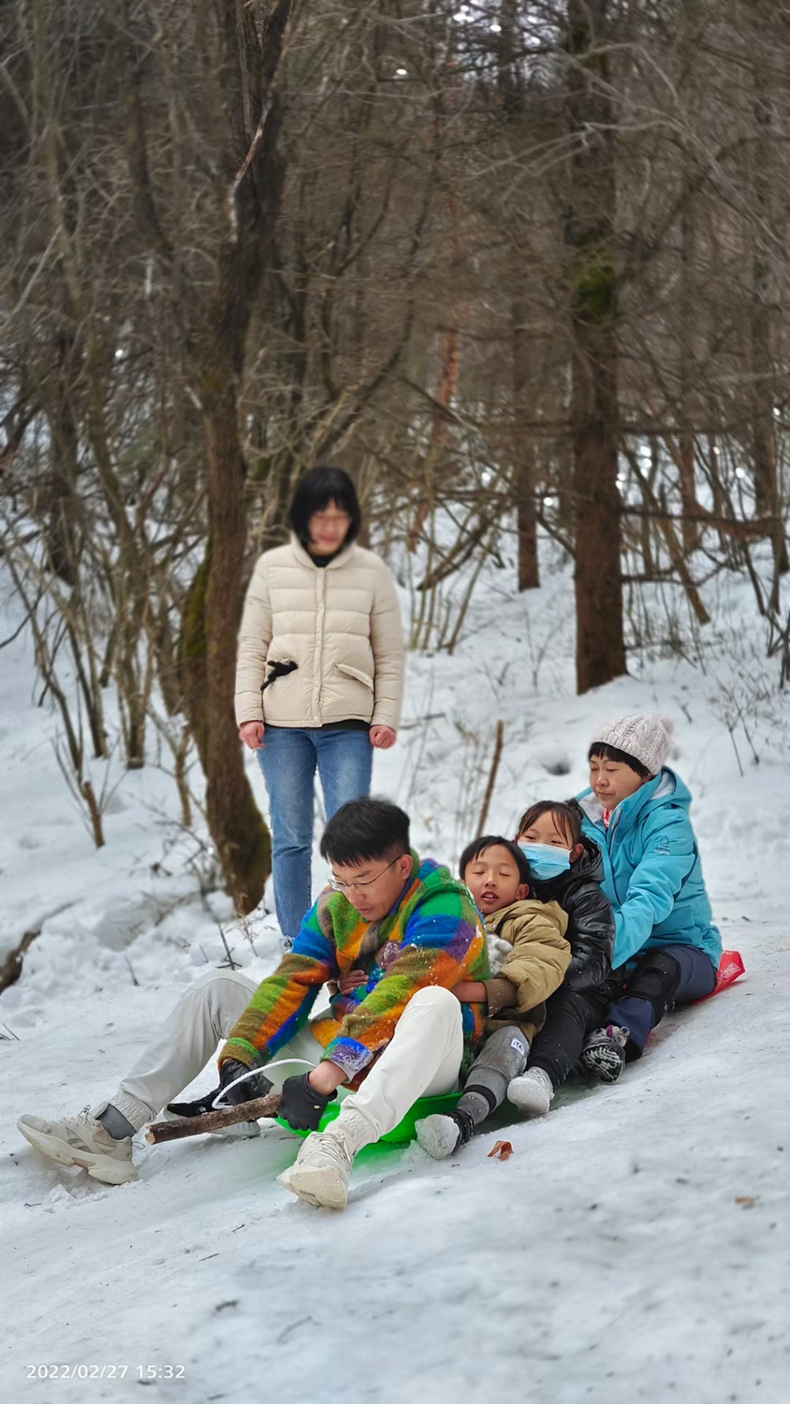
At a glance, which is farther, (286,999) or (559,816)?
(559,816)

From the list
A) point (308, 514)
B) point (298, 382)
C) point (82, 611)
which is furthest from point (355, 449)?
point (308, 514)

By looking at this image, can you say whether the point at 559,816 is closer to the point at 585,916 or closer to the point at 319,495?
the point at 585,916

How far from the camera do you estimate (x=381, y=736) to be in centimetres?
451

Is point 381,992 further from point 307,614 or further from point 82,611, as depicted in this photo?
point 82,611

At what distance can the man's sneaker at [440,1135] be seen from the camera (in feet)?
8.65

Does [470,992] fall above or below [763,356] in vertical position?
below

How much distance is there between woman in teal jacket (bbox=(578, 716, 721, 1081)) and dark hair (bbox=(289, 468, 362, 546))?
4.38 ft

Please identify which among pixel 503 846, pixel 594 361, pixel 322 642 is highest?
pixel 594 361

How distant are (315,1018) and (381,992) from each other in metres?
0.40

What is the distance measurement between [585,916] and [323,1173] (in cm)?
130

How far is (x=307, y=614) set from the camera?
4594 millimetres

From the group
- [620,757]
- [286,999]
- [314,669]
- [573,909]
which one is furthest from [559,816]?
[314,669]

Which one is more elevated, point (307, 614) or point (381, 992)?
point (307, 614)

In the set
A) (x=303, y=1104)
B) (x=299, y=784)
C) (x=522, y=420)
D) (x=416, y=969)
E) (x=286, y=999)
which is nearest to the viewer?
(x=303, y=1104)
